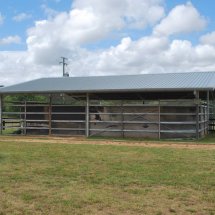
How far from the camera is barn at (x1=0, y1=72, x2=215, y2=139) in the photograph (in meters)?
19.0

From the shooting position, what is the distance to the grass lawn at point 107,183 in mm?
6031

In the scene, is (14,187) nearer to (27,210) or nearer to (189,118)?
(27,210)

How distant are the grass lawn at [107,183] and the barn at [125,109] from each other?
6.89 metres

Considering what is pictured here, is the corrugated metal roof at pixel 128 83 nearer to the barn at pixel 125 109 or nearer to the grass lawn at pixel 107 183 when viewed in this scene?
the barn at pixel 125 109

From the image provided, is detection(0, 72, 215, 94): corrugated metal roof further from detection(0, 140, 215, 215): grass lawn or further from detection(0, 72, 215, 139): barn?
detection(0, 140, 215, 215): grass lawn

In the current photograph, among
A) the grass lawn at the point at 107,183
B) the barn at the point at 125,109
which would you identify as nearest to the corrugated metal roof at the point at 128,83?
the barn at the point at 125,109

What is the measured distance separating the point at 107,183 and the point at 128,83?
13.8 meters

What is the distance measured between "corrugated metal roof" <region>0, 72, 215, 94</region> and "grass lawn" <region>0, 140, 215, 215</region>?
6.88 metres

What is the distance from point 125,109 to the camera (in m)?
20.3

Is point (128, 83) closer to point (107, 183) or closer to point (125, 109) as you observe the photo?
point (125, 109)

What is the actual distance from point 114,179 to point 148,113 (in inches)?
461

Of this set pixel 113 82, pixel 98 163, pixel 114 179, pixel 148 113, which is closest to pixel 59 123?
pixel 113 82

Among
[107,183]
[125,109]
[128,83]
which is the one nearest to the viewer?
[107,183]

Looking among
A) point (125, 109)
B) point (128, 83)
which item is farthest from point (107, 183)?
point (128, 83)
